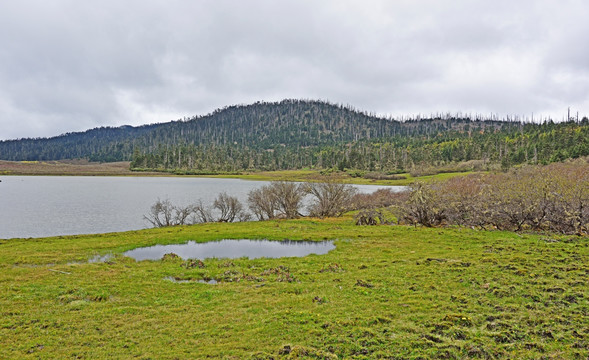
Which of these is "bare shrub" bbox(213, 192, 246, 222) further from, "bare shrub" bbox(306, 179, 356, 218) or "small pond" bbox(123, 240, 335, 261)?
"small pond" bbox(123, 240, 335, 261)

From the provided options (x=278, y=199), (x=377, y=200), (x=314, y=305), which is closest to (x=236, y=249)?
(x=314, y=305)

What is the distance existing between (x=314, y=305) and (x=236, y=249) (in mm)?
15903

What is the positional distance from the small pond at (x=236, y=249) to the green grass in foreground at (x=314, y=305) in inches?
108

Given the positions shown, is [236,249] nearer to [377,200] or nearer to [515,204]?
[515,204]

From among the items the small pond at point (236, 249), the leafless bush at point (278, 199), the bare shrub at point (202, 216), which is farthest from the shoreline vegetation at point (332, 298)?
the leafless bush at point (278, 199)

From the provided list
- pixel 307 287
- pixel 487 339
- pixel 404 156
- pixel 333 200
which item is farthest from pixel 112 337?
pixel 404 156

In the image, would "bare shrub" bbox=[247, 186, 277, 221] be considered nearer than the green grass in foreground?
No

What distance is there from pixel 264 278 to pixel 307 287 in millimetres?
3101

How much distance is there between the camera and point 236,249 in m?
28.0

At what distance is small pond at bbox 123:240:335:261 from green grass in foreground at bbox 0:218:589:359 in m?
2.74

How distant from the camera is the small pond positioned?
2566 cm

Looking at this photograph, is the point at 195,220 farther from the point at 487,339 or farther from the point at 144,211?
the point at 487,339

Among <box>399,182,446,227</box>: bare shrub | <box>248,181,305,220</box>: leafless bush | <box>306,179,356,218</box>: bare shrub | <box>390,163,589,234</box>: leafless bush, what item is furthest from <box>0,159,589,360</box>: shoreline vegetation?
<box>306,179,356,218</box>: bare shrub

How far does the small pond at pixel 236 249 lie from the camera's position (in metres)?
25.7
